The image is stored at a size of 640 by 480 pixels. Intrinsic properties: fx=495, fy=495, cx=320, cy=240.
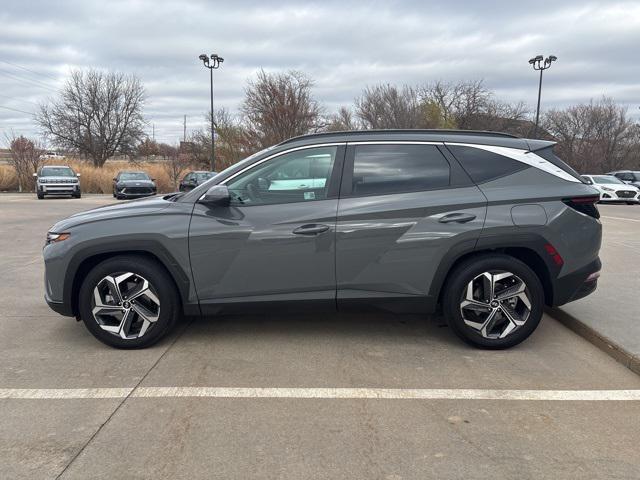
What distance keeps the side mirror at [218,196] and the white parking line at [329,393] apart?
1.47 m

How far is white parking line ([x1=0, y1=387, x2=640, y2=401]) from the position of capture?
11.3ft

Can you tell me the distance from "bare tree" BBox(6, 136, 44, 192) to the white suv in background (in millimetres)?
7843

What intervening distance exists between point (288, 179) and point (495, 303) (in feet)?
6.73

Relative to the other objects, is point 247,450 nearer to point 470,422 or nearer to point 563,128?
point 470,422

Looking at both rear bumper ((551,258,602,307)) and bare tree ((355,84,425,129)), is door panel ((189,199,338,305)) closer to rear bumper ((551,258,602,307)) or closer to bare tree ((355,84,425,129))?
rear bumper ((551,258,602,307))

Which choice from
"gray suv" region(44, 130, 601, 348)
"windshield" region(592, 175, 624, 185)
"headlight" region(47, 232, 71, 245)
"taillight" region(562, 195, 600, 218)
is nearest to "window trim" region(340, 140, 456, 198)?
"gray suv" region(44, 130, 601, 348)

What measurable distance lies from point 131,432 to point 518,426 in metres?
2.38

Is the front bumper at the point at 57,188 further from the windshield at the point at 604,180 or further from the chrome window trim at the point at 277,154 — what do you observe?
the windshield at the point at 604,180

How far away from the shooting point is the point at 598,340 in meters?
4.44

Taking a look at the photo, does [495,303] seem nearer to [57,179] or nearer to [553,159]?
[553,159]

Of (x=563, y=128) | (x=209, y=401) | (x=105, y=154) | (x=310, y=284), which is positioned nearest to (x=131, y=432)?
(x=209, y=401)

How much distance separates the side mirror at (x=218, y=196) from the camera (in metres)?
4.01

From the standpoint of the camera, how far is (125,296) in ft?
13.8

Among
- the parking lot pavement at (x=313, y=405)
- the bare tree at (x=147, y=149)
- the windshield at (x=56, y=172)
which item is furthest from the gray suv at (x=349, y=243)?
the bare tree at (x=147, y=149)
